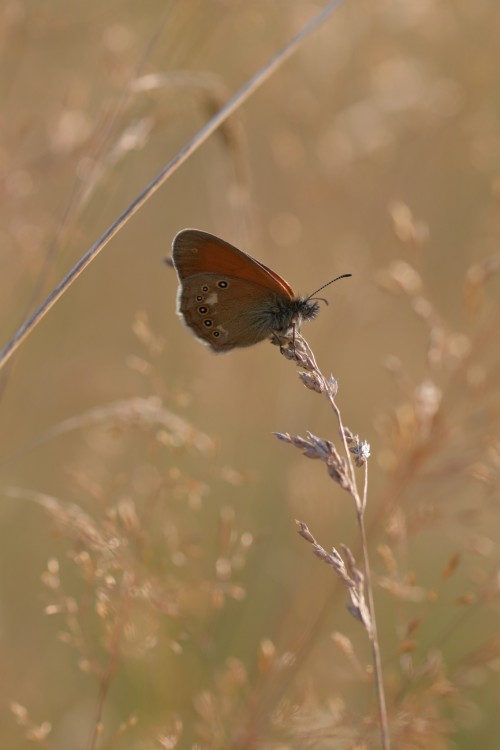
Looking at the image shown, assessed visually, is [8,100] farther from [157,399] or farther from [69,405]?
[157,399]

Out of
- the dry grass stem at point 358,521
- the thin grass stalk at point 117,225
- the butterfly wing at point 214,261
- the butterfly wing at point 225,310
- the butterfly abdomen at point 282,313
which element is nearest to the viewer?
the dry grass stem at point 358,521

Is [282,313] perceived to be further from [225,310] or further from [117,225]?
[117,225]

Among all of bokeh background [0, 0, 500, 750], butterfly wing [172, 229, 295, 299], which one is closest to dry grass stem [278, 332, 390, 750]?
bokeh background [0, 0, 500, 750]

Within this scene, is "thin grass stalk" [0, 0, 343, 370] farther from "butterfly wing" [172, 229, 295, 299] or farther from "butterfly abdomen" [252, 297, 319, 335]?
"butterfly abdomen" [252, 297, 319, 335]

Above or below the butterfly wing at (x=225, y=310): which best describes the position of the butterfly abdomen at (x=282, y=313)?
below

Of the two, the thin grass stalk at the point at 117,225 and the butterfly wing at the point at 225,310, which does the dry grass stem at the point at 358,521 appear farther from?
the butterfly wing at the point at 225,310

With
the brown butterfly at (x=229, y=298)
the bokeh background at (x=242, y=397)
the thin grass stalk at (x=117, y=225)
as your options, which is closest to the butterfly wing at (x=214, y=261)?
the brown butterfly at (x=229, y=298)

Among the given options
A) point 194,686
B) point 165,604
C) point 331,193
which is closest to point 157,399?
point 165,604

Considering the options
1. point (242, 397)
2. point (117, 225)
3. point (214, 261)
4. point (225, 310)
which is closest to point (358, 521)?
point (117, 225)
